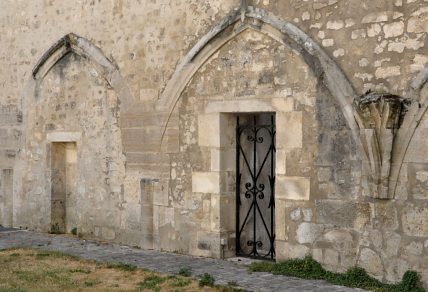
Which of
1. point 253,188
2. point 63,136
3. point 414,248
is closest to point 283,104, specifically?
point 253,188

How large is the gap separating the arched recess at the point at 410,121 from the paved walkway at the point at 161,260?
1.28 m

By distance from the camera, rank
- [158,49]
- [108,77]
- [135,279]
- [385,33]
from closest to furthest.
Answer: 1. [385,33]
2. [135,279]
3. [158,49]
4. [108,77]

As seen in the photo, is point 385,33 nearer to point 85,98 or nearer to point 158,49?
point 158,49

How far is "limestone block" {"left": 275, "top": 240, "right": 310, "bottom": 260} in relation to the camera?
707 cm

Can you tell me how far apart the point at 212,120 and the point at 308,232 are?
193 centimetres

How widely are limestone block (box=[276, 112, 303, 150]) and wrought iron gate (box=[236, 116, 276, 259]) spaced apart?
67 cm

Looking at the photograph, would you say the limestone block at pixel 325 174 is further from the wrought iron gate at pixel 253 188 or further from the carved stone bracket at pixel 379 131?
the wrought iron gate at pixel 253 188

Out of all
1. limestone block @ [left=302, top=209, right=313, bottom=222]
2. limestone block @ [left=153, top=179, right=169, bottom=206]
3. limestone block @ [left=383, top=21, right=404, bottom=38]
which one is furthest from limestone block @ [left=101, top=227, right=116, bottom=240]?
limestone block @ [left=383, top=21, right=404, bottom=38]

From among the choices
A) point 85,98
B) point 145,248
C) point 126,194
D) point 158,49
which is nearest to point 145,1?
point 158,49

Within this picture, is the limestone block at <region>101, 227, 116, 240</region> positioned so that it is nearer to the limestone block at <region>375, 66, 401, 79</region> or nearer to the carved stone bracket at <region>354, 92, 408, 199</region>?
the carved stone bracket at <region>354, 92, 408, 199</region>

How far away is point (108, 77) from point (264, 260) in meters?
3.62

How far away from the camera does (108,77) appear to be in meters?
9.34

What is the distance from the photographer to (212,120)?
8.00 m

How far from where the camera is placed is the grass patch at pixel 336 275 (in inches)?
243
